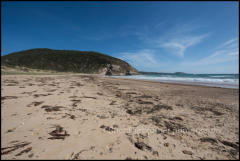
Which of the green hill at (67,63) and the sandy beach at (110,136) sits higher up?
the green hill at (67,63)

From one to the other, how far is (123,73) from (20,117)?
51.0m

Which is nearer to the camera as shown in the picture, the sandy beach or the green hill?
the sandy beach

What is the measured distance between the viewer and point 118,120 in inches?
94.6

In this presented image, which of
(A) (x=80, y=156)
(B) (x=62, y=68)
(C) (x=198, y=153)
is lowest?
(C) (x=198, y=153)

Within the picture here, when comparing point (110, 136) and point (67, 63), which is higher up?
point (67, 63)

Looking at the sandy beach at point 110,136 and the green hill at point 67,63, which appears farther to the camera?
the green hill at point 67,63

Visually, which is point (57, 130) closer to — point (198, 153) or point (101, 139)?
point (101, 139)

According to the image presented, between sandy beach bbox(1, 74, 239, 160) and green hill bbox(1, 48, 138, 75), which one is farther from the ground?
green hill bbox(1, 48, 138, 75)

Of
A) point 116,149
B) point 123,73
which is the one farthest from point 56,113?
point 123,73

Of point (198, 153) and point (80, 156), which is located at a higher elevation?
point (80, 156)

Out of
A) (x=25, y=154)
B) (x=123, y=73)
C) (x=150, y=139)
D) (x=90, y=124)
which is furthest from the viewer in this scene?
(x=123, y=73)

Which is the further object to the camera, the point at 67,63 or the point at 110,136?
the point at 67,63

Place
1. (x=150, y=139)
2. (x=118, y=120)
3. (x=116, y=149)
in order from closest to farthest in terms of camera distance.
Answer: (x=116, y=149)
(x=150, y=139)
(x=118, y=120)

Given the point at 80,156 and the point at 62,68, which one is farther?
the point at 62,68
